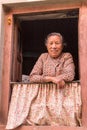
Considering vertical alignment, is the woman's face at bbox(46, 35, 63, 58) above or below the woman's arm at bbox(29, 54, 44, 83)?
above

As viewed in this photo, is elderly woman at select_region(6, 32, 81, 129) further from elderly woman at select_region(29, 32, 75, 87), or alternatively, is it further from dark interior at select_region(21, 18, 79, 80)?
dark interior at select_region(21, 18, 79, 80)

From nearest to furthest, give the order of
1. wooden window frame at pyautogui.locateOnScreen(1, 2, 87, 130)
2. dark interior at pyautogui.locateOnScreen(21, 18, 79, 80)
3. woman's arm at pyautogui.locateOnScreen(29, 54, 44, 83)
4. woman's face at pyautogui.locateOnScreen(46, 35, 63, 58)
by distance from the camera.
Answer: wooden window frame at pyautogui.locateOnScreen(1, 2, 87, 130) → woman's arm at pyautogui.locateOnScreen(29, 54, 44, 83) → woman's face at pyautogui.locateOnScreen(46, 35, 63, 58) → dark interior at pyautogui.locateOnScreen(21, 18, 79, 80)

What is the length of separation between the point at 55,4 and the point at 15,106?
1.54 meters

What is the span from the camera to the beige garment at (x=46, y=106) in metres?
4.38

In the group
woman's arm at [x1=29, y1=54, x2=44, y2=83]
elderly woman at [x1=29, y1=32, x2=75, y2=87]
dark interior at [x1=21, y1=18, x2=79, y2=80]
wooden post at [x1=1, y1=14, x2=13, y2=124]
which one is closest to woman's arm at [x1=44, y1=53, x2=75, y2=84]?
elderly woman at [x1=29, y1=32, x2=75, y2=87]

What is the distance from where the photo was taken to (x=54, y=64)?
4.75 meters

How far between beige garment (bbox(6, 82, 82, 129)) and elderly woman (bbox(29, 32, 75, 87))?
161 millimetres

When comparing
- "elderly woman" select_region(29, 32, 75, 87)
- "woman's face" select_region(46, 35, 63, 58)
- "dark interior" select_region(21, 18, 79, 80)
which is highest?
"dark interior" select_region(21, 18, 79, 80)

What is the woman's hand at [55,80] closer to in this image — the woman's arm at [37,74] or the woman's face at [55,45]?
the woman's arm at [37,74]

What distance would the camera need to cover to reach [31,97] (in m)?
4.54

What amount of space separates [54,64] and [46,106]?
A: 0.63 metres

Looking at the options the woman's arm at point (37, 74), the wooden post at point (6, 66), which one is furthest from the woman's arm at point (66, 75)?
the wooden post at point (6, 66)

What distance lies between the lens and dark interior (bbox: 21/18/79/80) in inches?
254

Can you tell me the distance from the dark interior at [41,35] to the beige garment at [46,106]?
72.7 inches
